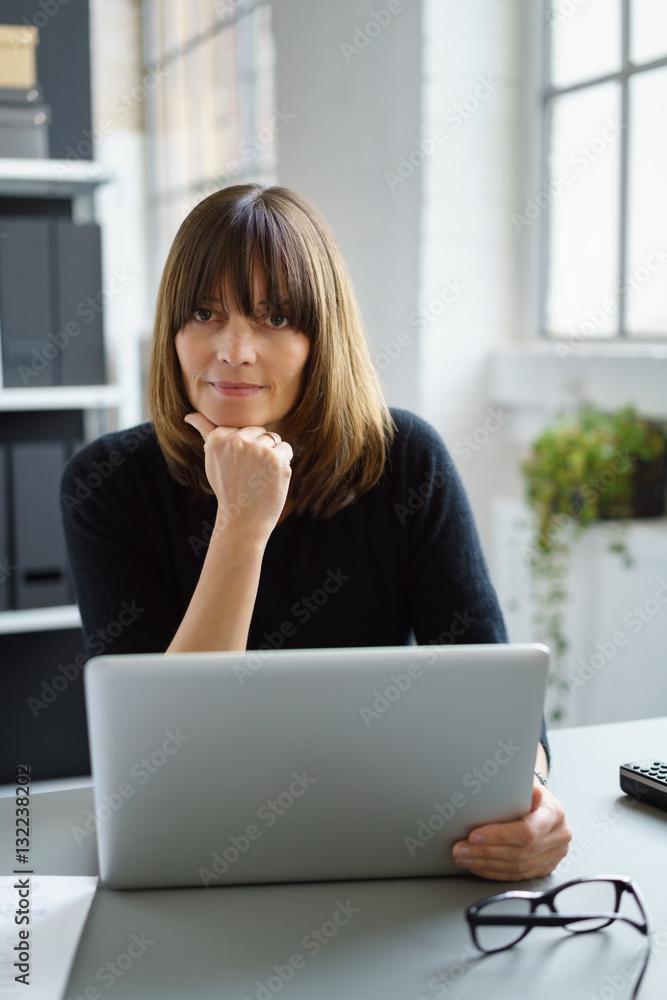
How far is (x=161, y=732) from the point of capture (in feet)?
2.60

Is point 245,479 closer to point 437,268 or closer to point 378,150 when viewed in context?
point 437,268

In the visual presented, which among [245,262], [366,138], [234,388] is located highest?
[366,138]

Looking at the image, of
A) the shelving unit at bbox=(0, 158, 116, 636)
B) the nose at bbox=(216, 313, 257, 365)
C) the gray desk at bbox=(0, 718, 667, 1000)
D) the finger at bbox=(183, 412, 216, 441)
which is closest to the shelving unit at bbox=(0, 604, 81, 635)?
the shelving unit at bbox=(0, 158, 116, 636)

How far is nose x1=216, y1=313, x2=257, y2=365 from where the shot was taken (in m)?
1.30

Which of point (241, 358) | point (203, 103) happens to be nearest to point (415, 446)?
point (241, 358)

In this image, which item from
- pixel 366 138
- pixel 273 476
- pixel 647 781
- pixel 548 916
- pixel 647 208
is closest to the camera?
pixel 548 916

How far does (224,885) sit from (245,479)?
0.52m

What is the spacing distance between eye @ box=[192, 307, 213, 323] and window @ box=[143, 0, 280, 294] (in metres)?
2.38

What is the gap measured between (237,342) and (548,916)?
0.77m

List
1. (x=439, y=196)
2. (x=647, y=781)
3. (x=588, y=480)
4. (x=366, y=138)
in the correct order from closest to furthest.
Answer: (x=647, y=781) < (x=588, y=480) < (x=439, y=196) < (x=366, y=138)

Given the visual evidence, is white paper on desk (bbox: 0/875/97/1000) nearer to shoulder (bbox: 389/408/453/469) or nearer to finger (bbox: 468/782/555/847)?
finger (bbox: 468/782/555/847)

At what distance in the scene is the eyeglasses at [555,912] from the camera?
2.60 ft

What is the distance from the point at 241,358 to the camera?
4.26 ft

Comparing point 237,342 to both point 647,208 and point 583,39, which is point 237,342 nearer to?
point 647,208
